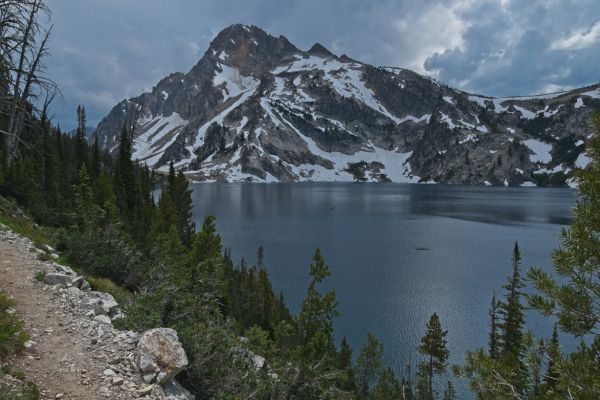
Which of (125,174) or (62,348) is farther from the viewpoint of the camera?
(125,174)

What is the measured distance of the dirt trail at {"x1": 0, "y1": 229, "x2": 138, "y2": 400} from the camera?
829cm

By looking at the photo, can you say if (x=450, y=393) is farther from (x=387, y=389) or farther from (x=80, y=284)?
(x=80, y=284)

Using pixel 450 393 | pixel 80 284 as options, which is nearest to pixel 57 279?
pixel 80 284

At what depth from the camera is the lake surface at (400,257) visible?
52.1 meters

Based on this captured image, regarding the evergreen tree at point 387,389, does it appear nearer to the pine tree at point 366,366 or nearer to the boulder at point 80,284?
the pine tree at point 366,366

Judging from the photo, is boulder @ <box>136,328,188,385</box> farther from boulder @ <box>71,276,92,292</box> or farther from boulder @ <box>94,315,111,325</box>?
boulder @ <box>71,276,92,292</box>

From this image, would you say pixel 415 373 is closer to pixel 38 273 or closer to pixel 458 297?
pixel 458 297

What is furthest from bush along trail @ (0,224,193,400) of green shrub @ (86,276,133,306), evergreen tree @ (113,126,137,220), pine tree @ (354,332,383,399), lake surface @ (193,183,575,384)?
evergreen tree @ (113,126,137,220)

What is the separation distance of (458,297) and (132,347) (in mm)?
58557

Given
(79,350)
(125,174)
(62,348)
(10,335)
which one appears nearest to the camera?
(10,335)

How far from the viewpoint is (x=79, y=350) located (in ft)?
31.0

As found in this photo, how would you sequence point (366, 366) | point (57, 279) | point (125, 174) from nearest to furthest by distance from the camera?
point (57, 279) → point (366, 366) → point (125, 174)

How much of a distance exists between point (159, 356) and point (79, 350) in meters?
1.87

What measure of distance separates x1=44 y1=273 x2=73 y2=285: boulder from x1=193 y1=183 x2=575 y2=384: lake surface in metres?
13.8
